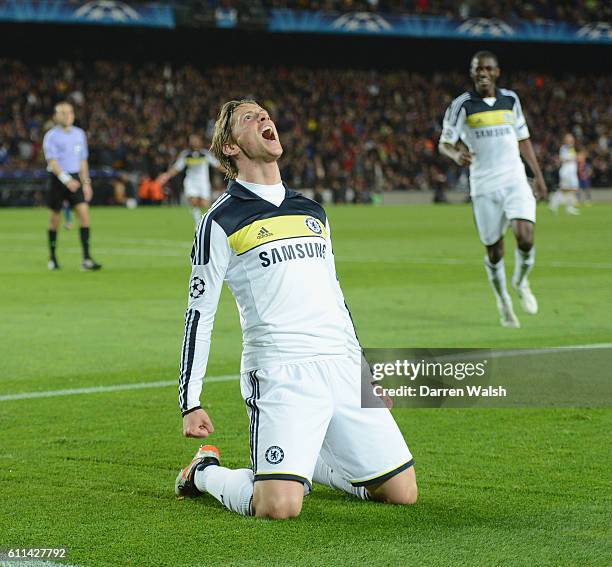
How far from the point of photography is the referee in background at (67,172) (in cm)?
1739

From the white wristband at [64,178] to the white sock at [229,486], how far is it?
12540mm

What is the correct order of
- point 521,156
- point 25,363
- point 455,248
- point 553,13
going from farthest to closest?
point 553,13
point 455,248
point 521,156
point 25,363

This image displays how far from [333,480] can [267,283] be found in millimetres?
901

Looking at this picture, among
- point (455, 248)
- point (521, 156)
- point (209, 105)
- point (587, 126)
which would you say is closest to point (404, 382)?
point (521, 156)

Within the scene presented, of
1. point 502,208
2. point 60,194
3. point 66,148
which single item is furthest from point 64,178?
point 502,208

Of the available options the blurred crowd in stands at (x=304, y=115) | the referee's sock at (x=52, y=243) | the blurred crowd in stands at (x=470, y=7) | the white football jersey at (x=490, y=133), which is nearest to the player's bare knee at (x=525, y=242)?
the white football jersey at (x=490, y=133)

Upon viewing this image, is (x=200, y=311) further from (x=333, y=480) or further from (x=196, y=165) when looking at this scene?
(x=196, y=165)

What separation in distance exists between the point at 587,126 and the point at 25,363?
49705 millimetres

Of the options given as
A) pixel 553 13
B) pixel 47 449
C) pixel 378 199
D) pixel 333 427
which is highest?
→ pixel 553 13

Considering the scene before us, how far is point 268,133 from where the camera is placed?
17.2ft

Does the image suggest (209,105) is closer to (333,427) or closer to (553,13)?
(553,13)

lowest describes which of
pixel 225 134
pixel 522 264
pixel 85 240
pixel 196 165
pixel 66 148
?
pixel 85 240

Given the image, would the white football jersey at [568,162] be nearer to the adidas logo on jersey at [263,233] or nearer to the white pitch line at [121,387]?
the white pitch line at [121,387]

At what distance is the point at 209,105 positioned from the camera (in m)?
49.2
